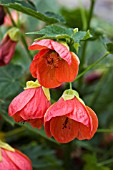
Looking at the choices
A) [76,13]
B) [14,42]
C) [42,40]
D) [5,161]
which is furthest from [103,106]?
[42,40]

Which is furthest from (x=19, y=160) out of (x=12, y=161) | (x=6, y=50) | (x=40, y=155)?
(x=40, y=155)

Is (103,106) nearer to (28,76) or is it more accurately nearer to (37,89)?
(28,76)

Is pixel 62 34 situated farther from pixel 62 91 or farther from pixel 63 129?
pixel 62 91

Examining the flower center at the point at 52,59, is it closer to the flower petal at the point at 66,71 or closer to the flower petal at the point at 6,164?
the flower petal at the point at 66,71

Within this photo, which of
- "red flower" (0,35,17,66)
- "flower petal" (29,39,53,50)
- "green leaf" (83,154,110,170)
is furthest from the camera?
"green leaf" (83,154,110,170)

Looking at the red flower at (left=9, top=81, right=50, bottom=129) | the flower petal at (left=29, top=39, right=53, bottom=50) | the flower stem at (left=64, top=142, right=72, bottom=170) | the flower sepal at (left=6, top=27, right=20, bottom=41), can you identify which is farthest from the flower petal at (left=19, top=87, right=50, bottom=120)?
the flower stem at (left=64, top=142, right=72, bottom=170)

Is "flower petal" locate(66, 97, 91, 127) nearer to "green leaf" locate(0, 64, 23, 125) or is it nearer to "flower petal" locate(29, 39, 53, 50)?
"flower petal" locate(29, 39, 53, 50)

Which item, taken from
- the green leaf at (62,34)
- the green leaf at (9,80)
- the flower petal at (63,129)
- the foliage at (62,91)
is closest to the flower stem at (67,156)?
the foliage at (62,91)
